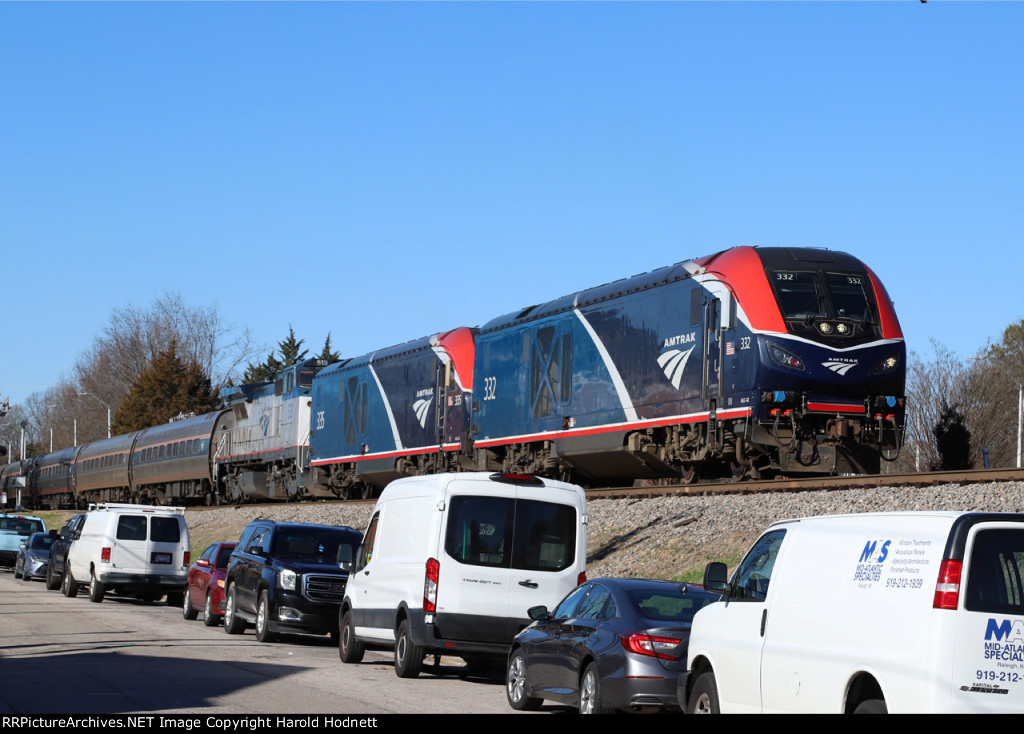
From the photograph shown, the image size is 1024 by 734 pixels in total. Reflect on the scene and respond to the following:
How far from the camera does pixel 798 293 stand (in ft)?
70.8

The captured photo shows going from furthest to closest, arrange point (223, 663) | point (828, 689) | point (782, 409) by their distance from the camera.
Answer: point (782, 409) < point (223, 663) < point (828, 689)

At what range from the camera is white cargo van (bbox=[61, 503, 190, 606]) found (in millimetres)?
25812

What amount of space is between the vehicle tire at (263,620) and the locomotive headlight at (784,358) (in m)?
8.98

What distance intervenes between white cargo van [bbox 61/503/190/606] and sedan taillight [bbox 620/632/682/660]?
1763cm

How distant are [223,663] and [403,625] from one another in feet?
7.29

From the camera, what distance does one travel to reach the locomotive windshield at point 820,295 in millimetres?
21516

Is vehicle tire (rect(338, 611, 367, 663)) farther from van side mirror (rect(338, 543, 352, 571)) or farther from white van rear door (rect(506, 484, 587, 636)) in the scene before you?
white van rear door (rect(506, 484, 587, 636))

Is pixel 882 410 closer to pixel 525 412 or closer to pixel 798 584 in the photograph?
pixel 525 412

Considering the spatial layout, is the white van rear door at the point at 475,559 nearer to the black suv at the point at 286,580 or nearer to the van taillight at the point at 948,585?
the black suv at the point at 286,580

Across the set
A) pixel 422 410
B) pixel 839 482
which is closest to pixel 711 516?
pixel 839 482

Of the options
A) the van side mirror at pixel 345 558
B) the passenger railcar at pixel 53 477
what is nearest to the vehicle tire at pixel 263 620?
the van side mirror at pixel 345 558

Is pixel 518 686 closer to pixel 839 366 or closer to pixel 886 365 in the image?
pixel 839 366
